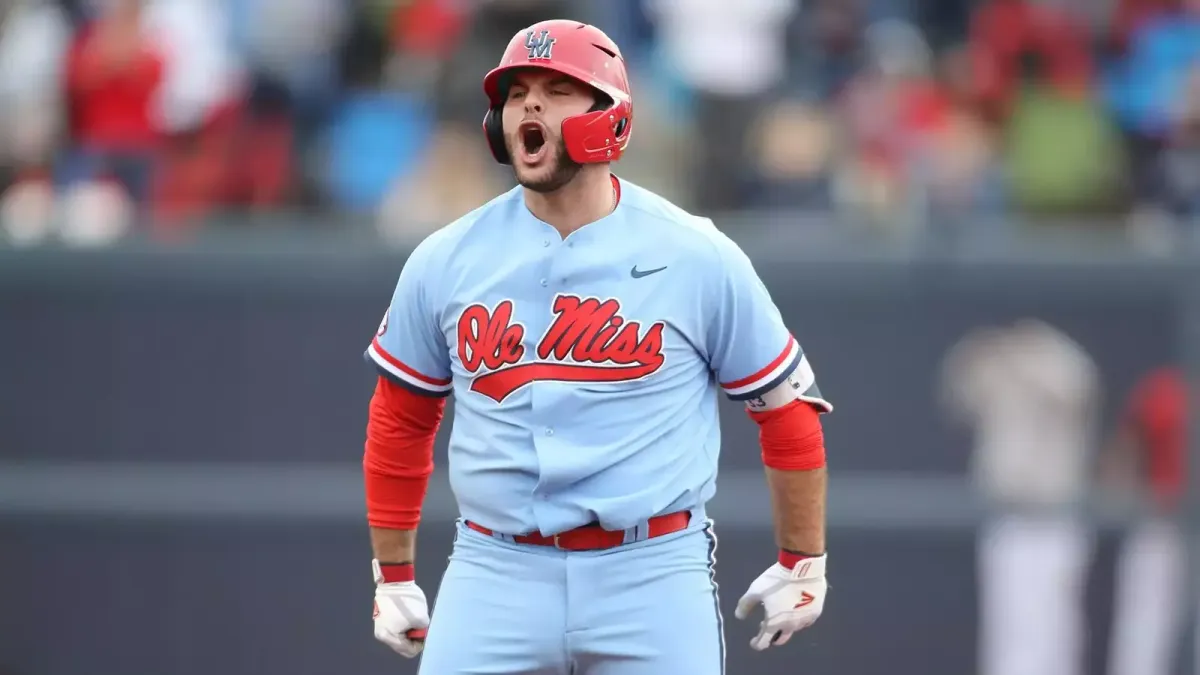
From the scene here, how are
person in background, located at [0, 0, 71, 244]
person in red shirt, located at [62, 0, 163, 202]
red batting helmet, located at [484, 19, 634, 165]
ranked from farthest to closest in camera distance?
person in red shirt, located at [62, 0, 163, 202] < person in background, located at [0, 0, 71, 244] < red batting helmet, located at [484, 19, 634, 165]

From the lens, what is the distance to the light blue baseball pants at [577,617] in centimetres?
370

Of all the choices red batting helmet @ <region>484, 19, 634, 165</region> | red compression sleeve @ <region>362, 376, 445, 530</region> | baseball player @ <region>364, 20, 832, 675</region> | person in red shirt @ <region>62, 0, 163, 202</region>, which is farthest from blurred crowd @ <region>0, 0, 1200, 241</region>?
red batting helmet @ <region>484, 19, 634, 165</region>

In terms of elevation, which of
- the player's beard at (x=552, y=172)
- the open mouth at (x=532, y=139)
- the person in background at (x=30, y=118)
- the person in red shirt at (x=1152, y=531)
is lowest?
the person in red shirt at (x=1152, y=531)

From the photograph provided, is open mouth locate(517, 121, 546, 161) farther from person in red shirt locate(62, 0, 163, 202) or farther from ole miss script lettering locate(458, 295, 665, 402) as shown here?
person in red shirt locate(62, 0, 163, 202)

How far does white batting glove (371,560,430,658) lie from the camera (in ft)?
13.2

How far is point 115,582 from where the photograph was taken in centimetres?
694

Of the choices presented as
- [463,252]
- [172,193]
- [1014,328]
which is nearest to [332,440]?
[172,193]

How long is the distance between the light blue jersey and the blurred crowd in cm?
321

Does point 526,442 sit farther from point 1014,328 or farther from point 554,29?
point 1014,328

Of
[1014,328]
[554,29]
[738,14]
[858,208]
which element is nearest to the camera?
[554,29]

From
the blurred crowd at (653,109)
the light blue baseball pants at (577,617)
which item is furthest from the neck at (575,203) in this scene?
the blurred crowd at (653,109)

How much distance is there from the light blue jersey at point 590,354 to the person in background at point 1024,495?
3177 mm

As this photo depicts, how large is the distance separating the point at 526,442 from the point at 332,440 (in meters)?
3.25

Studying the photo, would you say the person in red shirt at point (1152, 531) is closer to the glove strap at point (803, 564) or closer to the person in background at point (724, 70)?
the person in background at point (724, 70)
